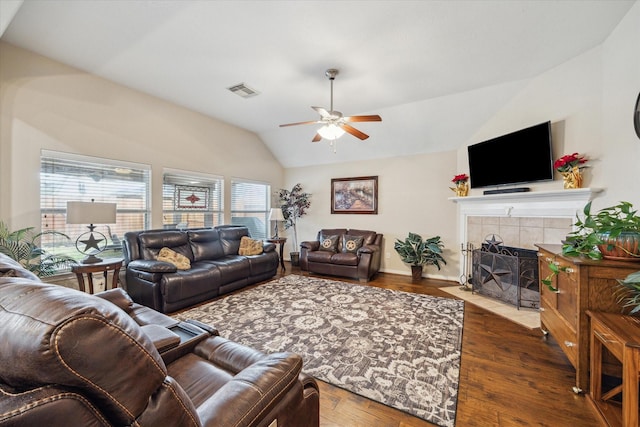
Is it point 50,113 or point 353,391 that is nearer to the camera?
point 353,391

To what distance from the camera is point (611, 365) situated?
1.66m

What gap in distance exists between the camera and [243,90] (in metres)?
3.71

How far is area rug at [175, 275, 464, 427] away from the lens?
1.87 metres

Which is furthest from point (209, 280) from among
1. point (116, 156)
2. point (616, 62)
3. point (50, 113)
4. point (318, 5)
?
point (616, 62)

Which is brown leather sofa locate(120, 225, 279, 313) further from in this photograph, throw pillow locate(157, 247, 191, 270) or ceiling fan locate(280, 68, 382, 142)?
ceiling fan locate(280, 68, 382, 142)

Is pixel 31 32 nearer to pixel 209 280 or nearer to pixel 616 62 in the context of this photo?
pixel 209 280

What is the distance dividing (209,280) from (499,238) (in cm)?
428

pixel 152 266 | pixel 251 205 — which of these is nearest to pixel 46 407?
pixel 152 266

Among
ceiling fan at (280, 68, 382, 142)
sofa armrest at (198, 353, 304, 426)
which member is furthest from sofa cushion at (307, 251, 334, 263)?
sofa armrest at (198, 353, 304, 426)

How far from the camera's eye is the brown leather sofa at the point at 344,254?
4.70m

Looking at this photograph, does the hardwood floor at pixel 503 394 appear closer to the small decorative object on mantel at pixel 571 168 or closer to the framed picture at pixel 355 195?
the small decorative object on mantel at pixel 571 168

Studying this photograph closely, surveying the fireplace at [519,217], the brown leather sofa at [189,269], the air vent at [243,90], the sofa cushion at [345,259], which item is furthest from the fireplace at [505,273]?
the air vent at [243,90]

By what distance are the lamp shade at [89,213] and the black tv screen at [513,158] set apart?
5034 mm

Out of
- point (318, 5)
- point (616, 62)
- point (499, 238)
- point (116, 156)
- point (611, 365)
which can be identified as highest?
point (318, 5)
